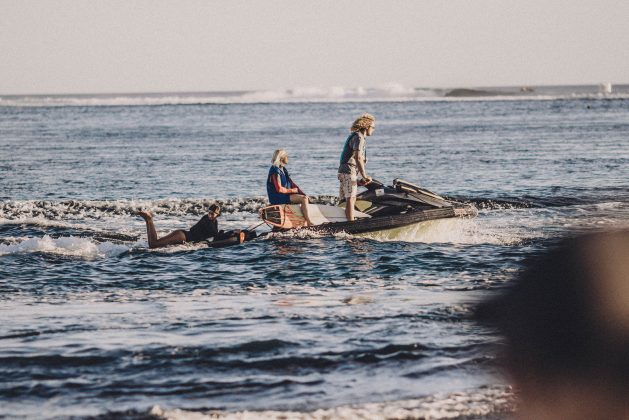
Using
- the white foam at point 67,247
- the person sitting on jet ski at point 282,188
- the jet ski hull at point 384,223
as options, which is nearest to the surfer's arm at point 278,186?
the person sitting on jet ski at point 282,188

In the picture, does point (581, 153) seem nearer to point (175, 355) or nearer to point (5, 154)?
point (5, 154)

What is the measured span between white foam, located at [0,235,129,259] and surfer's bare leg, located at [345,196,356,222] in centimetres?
402

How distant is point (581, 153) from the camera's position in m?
41.0

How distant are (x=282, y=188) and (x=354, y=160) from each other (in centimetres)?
140

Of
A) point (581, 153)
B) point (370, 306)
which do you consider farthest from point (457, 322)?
point (581, 153)

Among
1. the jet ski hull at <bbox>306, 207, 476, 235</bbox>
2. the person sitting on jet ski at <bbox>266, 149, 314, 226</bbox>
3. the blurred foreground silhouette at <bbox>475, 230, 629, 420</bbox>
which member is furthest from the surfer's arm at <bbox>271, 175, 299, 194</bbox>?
the blurred foreground silhouette at <bbox>475, 230, 629, 420</bbox>

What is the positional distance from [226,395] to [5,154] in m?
41.5

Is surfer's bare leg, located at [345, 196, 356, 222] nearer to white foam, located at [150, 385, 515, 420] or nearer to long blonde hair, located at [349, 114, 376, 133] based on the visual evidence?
long blonde hair, located at [349, 114, 376, 133]

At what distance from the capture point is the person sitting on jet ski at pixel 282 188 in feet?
55.3

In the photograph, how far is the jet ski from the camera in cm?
1702

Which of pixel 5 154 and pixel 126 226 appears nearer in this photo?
pixel 126 226

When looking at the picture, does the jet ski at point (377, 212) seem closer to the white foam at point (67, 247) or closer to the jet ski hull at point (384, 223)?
the jet ski hull at point (384, 223)

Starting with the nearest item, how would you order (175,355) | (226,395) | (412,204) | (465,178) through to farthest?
(226,395), (175,355), (412,204), (465,178)

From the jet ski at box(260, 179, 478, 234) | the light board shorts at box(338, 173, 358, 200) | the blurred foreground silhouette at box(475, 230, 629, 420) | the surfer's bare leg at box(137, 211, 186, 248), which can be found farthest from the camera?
the jet ski at box(260, 179, 478, 234)
